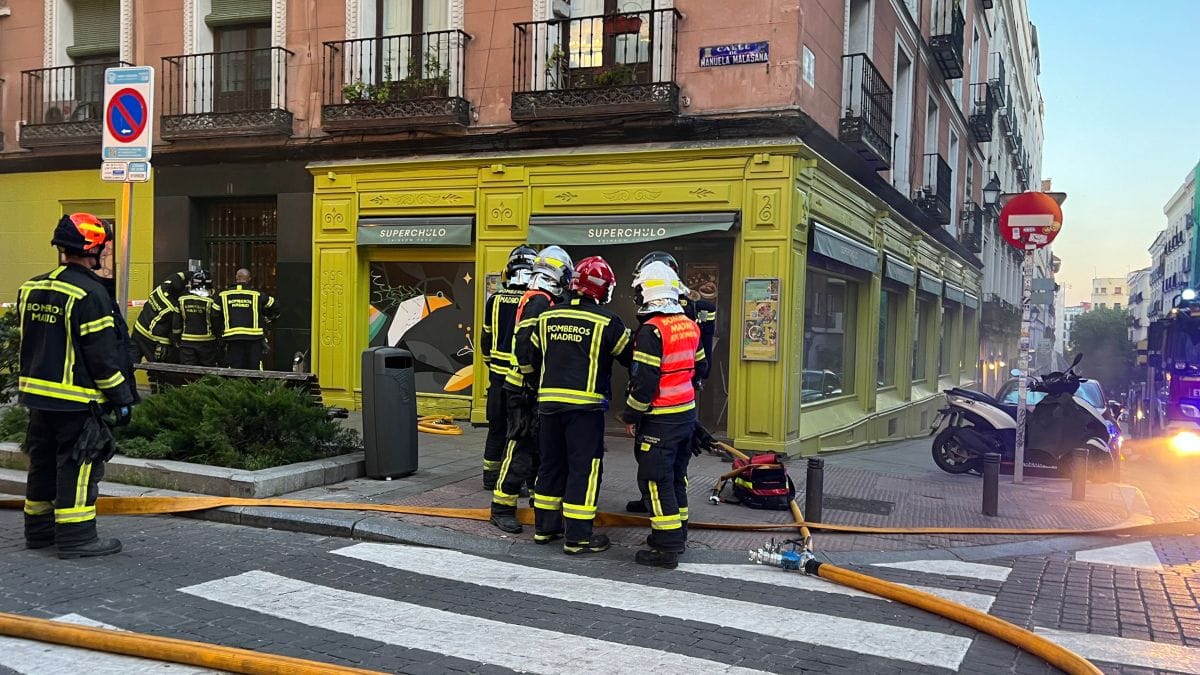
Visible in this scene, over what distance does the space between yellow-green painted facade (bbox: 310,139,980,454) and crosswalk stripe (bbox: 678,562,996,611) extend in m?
4.83

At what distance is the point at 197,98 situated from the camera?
13734mm

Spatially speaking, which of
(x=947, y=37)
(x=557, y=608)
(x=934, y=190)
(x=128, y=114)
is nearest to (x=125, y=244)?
(x=128, y=114)

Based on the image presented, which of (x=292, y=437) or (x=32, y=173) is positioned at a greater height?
(x=32, y=173)

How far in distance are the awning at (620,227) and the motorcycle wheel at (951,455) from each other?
145 inches

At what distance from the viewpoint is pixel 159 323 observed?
1194 cm

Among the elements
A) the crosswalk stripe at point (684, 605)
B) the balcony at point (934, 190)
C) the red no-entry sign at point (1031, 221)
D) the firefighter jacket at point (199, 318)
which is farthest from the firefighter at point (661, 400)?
the balcony at point (934, 190)

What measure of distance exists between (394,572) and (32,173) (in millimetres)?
13545

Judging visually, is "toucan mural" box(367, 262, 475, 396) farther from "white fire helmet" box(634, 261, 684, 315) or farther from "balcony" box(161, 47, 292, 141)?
"white fire helmet" box(634, 261, 684, 315)

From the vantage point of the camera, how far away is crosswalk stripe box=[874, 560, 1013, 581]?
5887 mm

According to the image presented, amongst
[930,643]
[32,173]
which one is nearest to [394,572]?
[930,643]

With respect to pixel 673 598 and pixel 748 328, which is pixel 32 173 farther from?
pixel 673 598

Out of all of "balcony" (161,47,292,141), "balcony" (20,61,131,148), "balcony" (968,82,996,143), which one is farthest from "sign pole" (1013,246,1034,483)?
"balcony" (968,82,996,143)

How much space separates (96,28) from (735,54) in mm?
11136

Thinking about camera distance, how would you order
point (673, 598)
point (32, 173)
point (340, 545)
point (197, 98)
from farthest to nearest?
point (32, 173) < point (197, 98) < point (340, 545) < point (673, 598)
